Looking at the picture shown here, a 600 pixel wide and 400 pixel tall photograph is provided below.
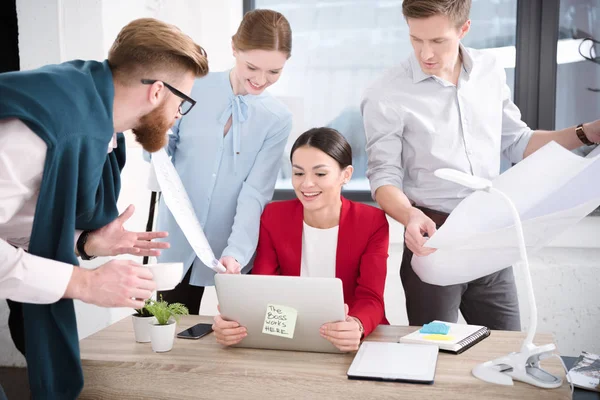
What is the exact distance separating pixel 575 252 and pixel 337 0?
1905mm

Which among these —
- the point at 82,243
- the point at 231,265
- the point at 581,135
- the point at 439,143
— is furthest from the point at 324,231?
the point at 581,135

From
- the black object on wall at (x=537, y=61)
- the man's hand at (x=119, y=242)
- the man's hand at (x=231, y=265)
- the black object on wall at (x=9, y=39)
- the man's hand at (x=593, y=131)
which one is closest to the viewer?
the man's hand at (x=119, y=242)

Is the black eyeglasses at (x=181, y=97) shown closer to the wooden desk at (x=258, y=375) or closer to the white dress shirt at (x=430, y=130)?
the wooden desk at (x=258, y=375)

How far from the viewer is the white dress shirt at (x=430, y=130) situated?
2088 mm

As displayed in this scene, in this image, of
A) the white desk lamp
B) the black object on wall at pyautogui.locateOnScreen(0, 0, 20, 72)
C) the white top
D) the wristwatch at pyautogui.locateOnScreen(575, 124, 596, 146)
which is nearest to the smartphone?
the white top

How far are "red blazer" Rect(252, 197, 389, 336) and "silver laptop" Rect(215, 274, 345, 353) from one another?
336 mm

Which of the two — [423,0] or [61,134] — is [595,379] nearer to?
[423,0]

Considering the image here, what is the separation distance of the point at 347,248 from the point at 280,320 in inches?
20.0

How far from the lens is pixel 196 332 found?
5.92ft

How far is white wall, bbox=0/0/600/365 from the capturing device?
8.61ft

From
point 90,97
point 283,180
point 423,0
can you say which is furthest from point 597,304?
point 90,97

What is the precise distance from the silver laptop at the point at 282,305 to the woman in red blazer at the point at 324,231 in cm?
34

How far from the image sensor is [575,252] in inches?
129

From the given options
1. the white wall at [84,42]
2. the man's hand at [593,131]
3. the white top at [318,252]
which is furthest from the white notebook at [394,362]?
the white wall at [84,42]
